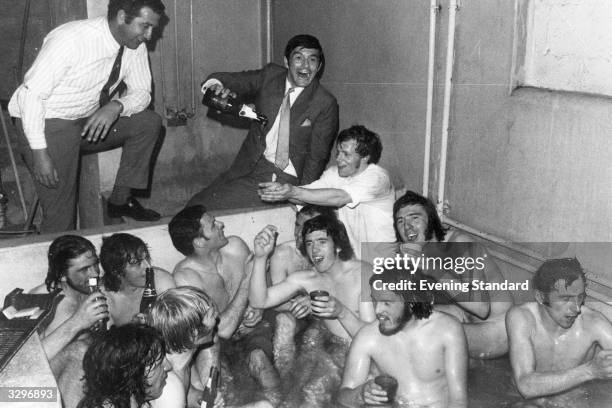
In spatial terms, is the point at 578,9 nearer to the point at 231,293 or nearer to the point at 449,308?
the point at 449,308

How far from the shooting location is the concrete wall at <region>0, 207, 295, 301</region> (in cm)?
448

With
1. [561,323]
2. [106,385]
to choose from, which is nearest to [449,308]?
[561,323]

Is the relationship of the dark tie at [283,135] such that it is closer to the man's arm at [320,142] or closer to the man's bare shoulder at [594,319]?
the man's arm at [320,142]

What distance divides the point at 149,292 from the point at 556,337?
7.91ft

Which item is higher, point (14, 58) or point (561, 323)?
point (14, 58)

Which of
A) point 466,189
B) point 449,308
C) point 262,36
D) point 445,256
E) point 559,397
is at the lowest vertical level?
point 559,397

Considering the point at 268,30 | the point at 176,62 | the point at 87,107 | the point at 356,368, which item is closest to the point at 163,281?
the point at 356,368

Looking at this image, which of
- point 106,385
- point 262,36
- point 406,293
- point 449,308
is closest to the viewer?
point 106,385

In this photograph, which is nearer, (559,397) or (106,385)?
(106,385)

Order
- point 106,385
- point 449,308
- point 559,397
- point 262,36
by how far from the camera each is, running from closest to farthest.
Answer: point 106,385, point 559,397, point 449,308, point 262,36

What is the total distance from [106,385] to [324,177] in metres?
2.78

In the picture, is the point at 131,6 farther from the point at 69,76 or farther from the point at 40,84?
the point at 40,84

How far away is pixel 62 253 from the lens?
4164mm

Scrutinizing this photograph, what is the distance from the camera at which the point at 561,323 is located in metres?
3.92
